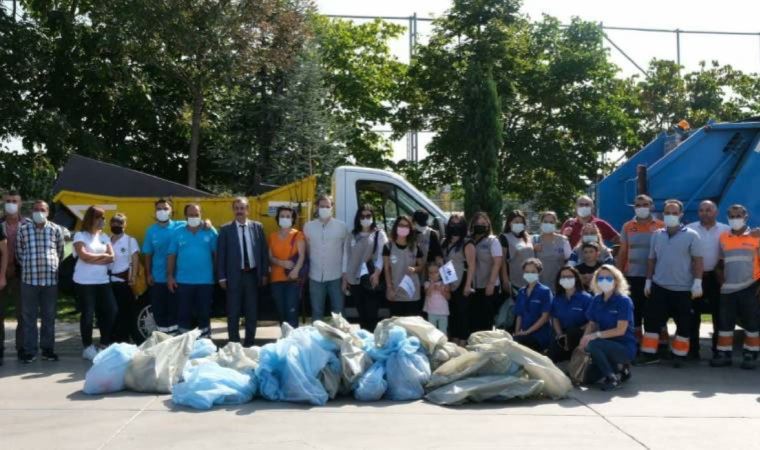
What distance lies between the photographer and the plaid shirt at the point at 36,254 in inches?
373

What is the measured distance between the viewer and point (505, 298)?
1004 centimetres

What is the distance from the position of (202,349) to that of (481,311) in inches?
127

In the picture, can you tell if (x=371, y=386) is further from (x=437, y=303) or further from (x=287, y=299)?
(x=287, y=299)

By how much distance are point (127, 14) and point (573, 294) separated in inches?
458

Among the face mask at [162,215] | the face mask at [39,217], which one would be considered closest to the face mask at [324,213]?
the face mask at [162,215]

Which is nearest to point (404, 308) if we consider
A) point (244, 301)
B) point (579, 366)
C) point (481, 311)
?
point (481, 311)

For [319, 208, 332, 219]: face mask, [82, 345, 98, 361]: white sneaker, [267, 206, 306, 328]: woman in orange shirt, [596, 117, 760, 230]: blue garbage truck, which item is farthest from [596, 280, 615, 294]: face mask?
[82, 345, 98, 361]: white sneaker

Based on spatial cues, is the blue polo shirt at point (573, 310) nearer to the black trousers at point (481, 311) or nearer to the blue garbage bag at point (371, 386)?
the black trousers at point (481, 311)

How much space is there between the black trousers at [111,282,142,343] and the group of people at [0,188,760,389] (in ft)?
0.07

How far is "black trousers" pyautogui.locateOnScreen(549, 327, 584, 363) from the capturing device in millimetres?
8992

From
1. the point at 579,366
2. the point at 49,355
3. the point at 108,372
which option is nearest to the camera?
the point at 108,372

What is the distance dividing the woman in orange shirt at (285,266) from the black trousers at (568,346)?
301cm

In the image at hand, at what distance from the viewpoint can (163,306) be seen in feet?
33.7

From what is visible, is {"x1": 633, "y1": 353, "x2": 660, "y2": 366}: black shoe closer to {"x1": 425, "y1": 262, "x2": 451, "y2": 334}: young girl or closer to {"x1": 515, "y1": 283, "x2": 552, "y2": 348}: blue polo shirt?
{"x1": 515, "y1": 283, "x2": 552, "y2": 348}: blue polo shirt
